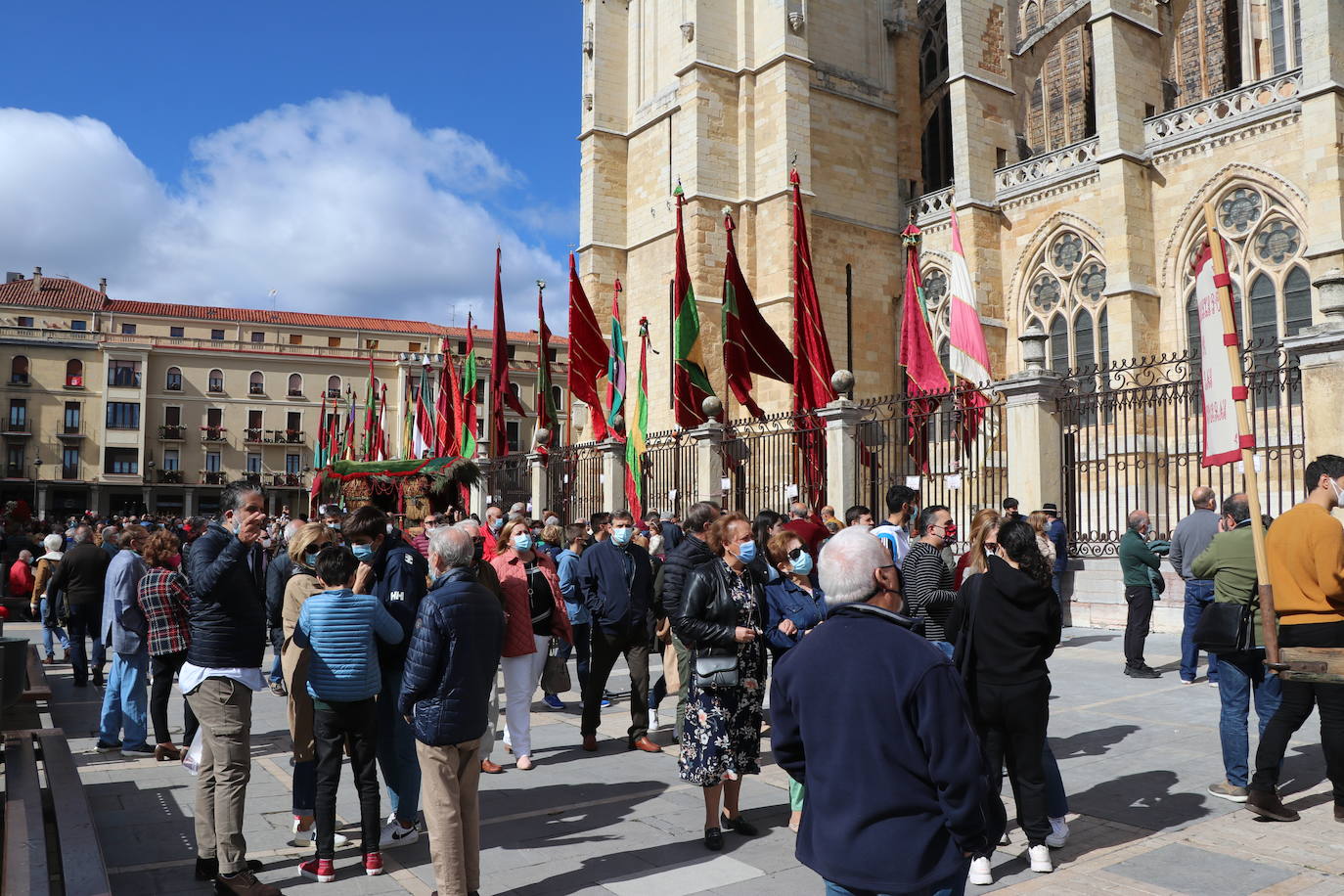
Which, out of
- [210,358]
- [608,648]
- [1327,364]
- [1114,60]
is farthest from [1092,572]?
[210,358]

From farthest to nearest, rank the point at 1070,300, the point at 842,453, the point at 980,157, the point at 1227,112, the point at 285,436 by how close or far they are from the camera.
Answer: the point at 285,436 < the point at 980,157 < the point at 1070,300 < the point at 1227,112 < the point at 842,453

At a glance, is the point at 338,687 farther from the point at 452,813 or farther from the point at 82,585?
the point at 82,585

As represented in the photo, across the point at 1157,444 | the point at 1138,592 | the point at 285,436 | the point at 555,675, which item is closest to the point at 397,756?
the point at 555,675

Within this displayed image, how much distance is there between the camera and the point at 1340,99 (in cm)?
1658

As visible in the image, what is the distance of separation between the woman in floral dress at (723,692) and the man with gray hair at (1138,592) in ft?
17.5

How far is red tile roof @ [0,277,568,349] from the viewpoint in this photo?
56875 millimetres

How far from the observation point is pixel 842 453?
46.4 ft

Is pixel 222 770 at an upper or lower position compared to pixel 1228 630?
lower

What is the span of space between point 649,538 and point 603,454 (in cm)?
729

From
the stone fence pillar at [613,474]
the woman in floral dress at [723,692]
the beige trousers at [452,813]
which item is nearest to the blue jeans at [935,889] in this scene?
the beige trousers at [452,813]

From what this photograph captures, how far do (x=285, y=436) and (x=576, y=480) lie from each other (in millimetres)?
39343

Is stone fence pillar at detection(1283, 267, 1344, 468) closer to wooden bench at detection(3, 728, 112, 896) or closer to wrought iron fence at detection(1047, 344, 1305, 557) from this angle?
wrought iron fence at detection(1047, 344, 1305, 557)

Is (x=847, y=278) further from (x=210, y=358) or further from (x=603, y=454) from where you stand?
(x=210, y=358)

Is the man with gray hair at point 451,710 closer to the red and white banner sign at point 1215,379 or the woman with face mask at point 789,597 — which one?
the woman with face mask at point 789,597
